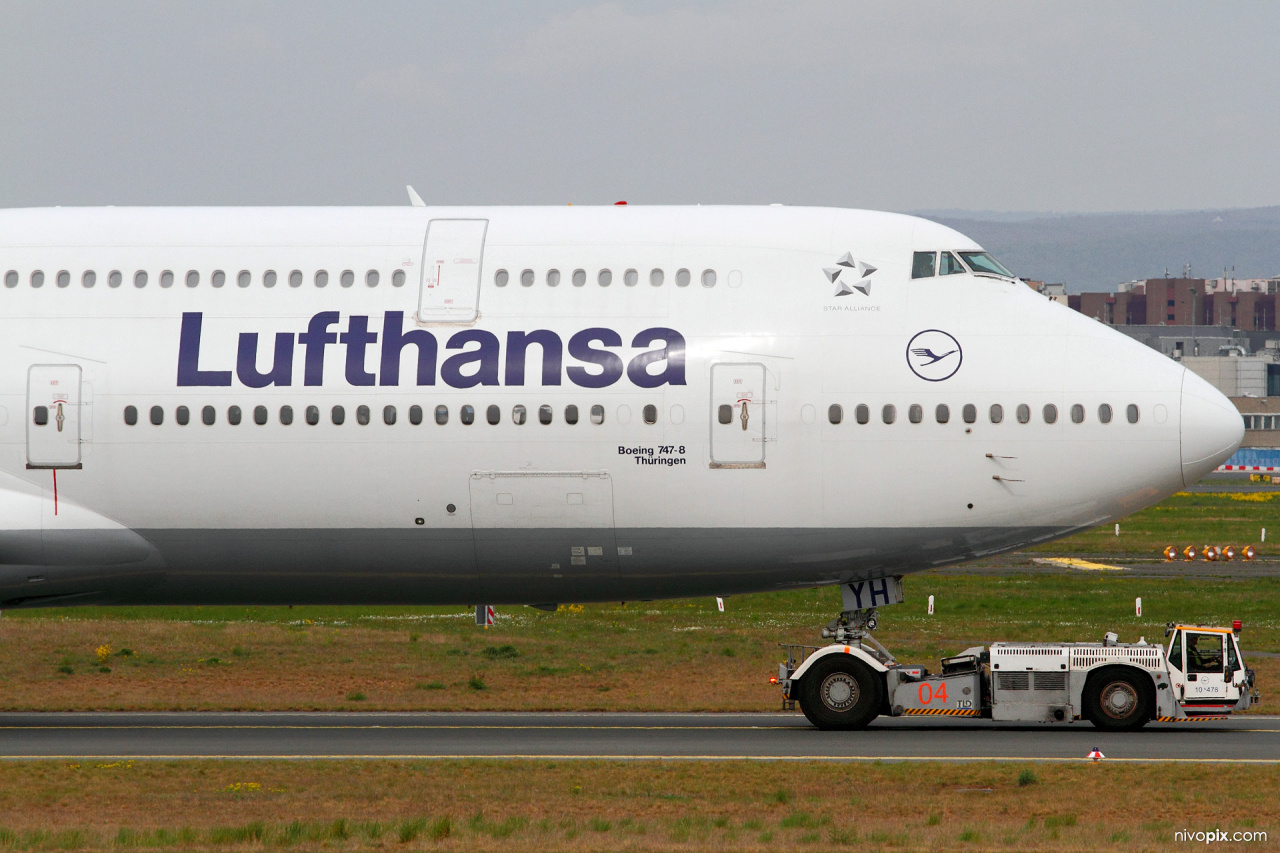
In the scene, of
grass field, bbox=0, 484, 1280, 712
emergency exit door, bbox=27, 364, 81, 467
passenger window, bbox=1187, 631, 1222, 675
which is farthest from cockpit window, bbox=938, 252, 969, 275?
emergency exit door, bbox=27, 364, 81, 467

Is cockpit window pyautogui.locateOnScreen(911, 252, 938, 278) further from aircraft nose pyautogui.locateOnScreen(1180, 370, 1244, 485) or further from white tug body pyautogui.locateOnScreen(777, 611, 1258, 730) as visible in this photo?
white tug body pyautogui.locateOnScreen(777, 611, 1258, 730)

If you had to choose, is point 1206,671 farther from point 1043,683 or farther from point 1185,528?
point 1185,528

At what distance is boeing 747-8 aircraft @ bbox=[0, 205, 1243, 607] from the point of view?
27000 millimetres

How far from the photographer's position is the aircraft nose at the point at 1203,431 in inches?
1057

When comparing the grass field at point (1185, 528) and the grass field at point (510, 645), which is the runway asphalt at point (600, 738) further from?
the grass field at point (1185, 528)

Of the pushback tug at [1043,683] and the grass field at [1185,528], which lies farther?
the grass field at [1185,528]

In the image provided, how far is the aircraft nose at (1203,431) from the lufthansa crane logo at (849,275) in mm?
5732

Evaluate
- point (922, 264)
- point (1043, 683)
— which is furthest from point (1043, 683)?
point (922, 264)

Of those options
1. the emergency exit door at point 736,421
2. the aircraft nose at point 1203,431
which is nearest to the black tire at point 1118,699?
the aircraft nose at point 1203,431

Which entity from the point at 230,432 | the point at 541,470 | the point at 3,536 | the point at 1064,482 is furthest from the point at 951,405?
the point at 3,536

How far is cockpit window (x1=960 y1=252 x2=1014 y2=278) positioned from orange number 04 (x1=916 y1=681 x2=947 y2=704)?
741cm

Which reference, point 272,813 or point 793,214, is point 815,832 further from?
point 793,214

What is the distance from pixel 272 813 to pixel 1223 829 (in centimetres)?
1226

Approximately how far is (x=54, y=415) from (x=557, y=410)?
350 inches
